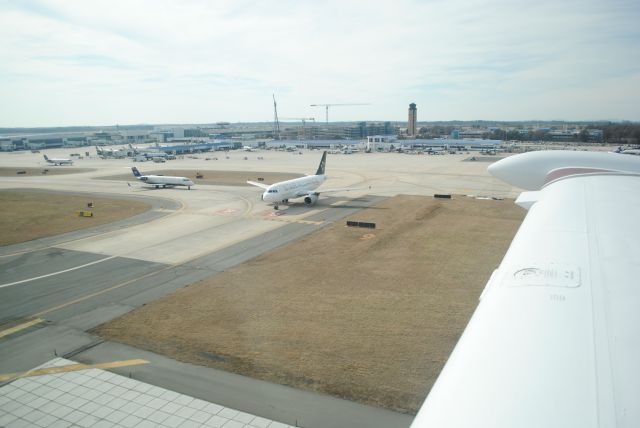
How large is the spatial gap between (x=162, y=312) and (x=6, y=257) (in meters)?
23.7

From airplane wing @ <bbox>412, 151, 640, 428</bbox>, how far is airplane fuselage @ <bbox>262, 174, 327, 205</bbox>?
50.0 metres

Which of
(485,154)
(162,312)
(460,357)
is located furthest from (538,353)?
(485,154)

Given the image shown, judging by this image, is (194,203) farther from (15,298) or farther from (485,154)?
(485,154)

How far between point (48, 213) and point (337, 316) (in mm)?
53409

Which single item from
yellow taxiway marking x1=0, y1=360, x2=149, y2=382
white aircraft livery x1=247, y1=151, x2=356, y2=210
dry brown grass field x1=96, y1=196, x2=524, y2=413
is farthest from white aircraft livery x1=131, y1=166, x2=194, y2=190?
yellow taxiway marking x1=0, y1=360, x2=149, y2=382

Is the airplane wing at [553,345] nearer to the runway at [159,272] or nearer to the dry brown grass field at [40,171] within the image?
the runway at [159,272]

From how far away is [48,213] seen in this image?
59375 mm

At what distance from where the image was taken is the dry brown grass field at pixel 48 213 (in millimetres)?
49062

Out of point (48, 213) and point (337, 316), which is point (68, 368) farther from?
point (48, 213)

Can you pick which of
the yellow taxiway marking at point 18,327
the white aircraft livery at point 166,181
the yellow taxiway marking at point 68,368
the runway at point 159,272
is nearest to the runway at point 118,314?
the runway at point 159,272

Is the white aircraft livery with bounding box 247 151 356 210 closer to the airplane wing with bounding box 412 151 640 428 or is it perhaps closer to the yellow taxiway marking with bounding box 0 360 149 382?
the yellow taxiway marking with bounding box 0 360 149 382

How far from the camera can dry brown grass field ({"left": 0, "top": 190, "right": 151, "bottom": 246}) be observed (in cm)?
4906

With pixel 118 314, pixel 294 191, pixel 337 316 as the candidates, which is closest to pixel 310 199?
pixel 294 191

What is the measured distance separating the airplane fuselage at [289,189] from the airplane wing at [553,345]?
1968 inches
